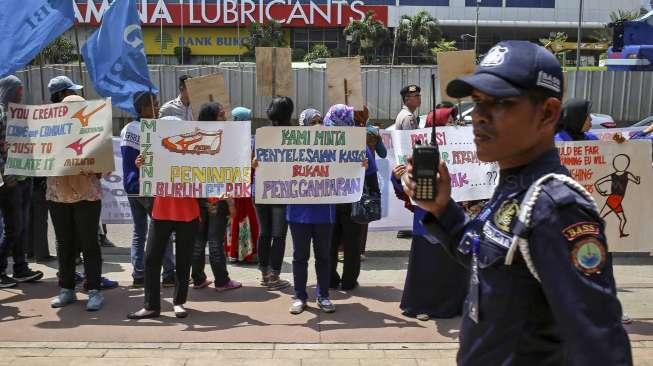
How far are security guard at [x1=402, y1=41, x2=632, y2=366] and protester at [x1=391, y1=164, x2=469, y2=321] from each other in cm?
355

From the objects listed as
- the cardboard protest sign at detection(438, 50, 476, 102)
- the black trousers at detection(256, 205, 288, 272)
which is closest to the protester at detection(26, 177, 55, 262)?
the black trousers at detection(256, 205, 288, 272)

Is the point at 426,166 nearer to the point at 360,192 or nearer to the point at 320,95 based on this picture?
the point at 360,192

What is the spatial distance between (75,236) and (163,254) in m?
0.89

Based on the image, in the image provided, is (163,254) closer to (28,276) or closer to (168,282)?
(168,282)

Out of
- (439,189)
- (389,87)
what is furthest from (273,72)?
(389,87)

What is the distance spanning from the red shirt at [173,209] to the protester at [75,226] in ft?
1.89

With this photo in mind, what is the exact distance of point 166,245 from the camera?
5.41 meters

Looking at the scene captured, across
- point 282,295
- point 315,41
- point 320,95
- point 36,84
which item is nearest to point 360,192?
point 282,295

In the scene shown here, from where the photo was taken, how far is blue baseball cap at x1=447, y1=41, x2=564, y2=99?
1.69 meters

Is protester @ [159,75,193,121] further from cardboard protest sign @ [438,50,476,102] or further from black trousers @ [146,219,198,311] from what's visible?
cardboard protest sign @ [438,50,476,102]

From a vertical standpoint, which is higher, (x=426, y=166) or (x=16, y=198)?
(x=426, y=166)

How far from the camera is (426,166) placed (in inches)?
79.9

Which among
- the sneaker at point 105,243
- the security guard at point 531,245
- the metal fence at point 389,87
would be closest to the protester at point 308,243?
the sneaker at point 105,243

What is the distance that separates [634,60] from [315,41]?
43.5 m
